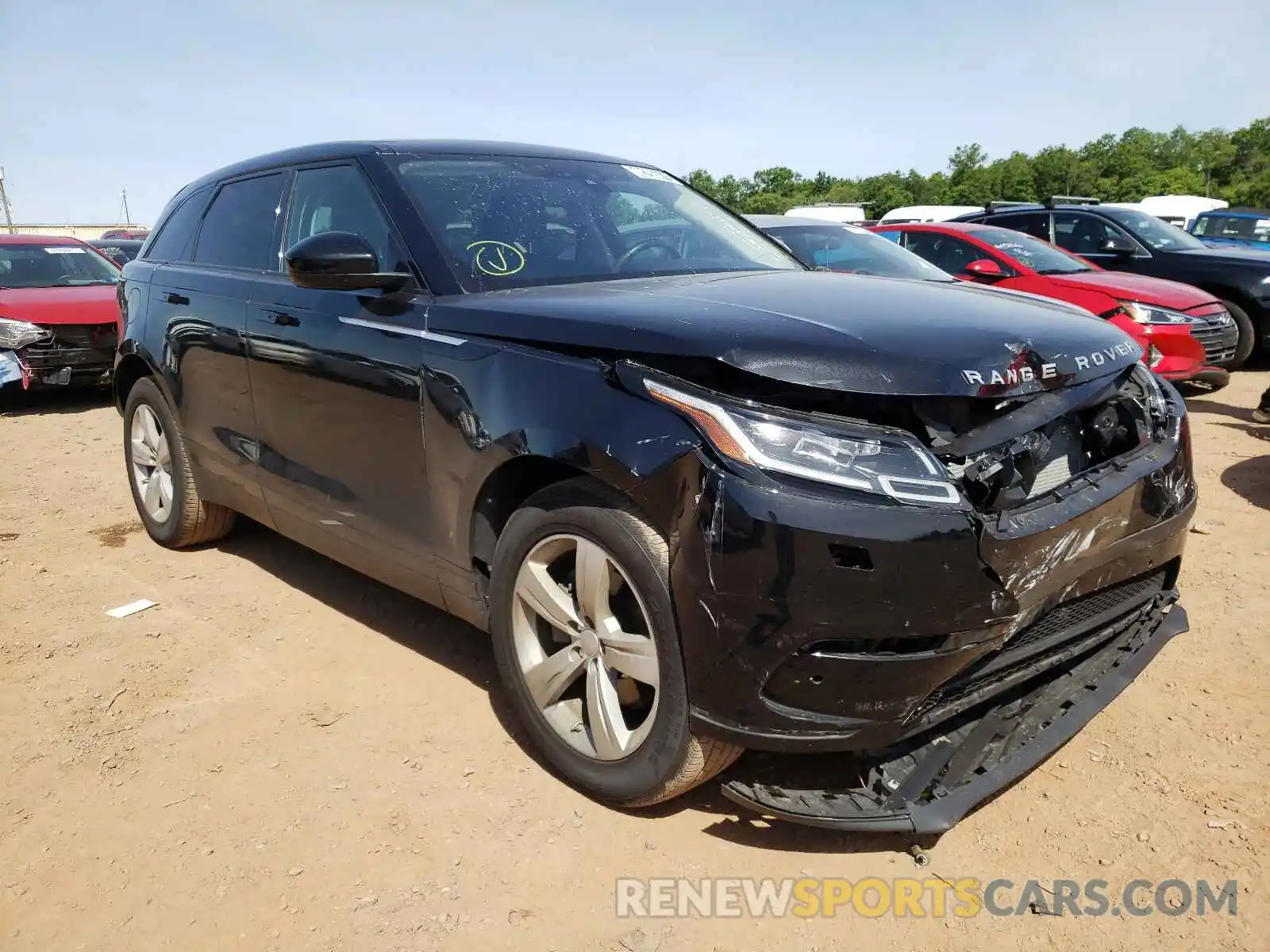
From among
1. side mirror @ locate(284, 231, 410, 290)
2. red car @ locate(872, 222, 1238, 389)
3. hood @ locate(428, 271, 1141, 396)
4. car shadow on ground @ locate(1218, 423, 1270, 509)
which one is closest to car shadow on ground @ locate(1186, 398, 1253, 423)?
red car @ locate(872, 222, 1238, 389)

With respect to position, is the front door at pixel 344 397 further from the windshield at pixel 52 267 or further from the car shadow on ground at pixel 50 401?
the windshield at pixel 52 267

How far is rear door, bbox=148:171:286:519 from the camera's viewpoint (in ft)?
12.3

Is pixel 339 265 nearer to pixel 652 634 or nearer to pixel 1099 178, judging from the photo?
pixel 652 634

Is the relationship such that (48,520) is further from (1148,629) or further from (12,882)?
(1148,629)

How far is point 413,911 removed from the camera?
222cm

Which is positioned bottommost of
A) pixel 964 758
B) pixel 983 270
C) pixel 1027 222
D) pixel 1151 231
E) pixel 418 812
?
pixel 418 812

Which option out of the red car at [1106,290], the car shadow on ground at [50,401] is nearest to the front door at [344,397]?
the red car at [1106,290]

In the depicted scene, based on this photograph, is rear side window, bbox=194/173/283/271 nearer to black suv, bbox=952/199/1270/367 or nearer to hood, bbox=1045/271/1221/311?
hood, bbox=1045/271/1221/311

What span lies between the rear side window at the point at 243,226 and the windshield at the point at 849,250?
12.2ft

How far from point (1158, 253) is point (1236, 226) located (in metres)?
6.59

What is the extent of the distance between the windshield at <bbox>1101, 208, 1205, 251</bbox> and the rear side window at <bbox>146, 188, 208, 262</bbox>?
30.1 feet

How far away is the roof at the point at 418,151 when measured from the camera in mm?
3275

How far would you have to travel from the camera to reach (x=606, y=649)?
2.39 m

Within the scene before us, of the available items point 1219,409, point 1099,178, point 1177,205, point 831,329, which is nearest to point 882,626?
point 831,329
